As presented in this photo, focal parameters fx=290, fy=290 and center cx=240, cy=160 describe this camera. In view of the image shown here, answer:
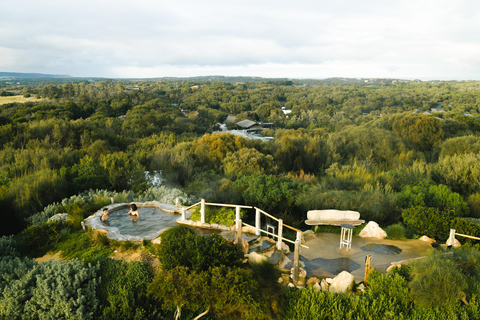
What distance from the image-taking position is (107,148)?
61.6ft

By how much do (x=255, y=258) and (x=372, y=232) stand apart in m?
4.27

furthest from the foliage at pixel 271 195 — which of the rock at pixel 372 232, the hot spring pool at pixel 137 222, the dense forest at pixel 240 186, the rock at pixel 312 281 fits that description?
the rock at pixel 312 281

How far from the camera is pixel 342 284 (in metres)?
5.75

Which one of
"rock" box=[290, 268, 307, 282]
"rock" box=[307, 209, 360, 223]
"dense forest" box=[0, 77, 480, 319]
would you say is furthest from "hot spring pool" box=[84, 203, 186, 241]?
"rock" box=[307, 209, 360, 223]

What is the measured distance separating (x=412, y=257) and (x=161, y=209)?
23.5ft

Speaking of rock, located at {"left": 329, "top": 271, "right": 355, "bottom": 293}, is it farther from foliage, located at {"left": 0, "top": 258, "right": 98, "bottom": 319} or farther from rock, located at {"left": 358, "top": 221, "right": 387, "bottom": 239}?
foliage, located at {"left": 0, "top": 258, "right": 98, "bottom": 319}

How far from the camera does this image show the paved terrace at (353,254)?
6.52m

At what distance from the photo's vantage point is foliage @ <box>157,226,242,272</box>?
527 centimetres

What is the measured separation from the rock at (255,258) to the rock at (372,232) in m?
3.99

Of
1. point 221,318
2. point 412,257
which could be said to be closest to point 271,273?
point 221,318

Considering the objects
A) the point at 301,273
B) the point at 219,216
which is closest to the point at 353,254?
the point at 301,273

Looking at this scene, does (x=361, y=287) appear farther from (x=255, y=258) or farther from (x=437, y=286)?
(x=255, y=258)

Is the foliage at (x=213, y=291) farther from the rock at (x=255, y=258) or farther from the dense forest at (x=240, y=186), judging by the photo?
the rock at (x=255, y=258)

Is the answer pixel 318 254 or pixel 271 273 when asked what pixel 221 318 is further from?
pixel 318 254
